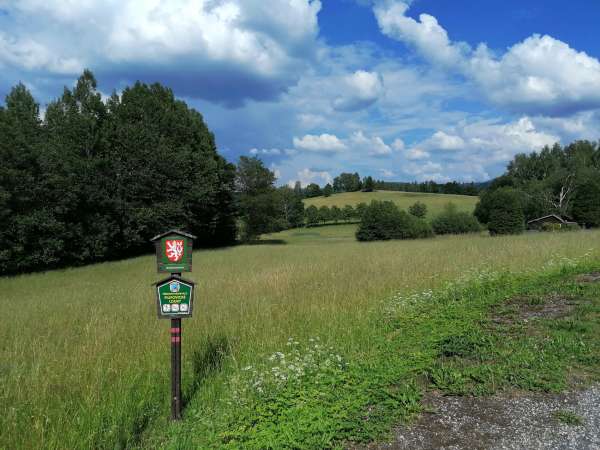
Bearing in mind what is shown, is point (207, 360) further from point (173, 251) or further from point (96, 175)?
point (96, 175)

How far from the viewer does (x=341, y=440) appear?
349cm

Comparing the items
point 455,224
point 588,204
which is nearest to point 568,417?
point 455,224

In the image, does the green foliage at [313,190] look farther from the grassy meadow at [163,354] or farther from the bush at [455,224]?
the grassy meadow at [163,354]

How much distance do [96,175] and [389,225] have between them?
116ft

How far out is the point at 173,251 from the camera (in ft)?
13.8

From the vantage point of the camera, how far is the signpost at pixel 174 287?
13.6 feet

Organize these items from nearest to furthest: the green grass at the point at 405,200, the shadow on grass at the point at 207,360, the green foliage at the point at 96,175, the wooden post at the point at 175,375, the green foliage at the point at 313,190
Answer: the wooden post at the point at 175,375 < the shadow on grass at the point at 207,360 < the green foliage at the point at 96,175 < the green grass at the point at 405,200 < the green foliage at the point at 313,190

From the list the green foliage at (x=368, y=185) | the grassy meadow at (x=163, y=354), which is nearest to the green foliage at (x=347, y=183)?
the green foliage at (x=368, y=185)

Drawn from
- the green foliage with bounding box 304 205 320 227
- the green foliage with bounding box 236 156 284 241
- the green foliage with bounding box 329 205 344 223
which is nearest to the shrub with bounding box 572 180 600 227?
the green foliage with bounding box 236 156 284 241

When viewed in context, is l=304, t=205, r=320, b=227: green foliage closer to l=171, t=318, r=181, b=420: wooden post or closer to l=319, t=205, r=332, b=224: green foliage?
l=319, t=205, r=332, b=224: green foliage

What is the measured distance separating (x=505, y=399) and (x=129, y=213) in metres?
32.1

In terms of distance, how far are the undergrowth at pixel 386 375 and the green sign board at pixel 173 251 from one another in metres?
1.51

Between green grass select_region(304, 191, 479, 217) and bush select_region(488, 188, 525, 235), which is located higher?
green grass select_region(304, 191, 479, 217)

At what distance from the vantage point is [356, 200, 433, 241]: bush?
5097cm
